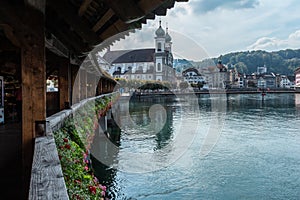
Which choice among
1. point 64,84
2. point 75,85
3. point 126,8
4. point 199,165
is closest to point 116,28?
point 126,8

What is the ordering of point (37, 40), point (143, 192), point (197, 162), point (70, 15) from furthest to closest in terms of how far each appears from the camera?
point (197, 162)
point (143, 192)
point (70, 15)
point (37, 40)

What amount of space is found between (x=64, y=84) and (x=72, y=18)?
9.42 ft

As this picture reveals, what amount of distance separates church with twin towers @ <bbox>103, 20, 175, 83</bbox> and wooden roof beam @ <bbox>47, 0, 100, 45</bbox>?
87065 mm

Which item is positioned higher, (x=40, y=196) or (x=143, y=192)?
(x=40, y=196)

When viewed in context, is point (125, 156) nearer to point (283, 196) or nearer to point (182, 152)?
point (182, 152)

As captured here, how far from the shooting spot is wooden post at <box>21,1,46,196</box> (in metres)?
3.47

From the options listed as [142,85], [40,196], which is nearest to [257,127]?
[40,196]

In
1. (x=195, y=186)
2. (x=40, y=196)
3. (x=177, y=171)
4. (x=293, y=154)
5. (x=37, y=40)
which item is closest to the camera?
(x=40, y=196)

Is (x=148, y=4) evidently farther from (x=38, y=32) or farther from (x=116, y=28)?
(x=38, y=32)

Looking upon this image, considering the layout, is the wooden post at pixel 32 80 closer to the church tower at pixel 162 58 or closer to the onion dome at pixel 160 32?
the church tower at pixel 162 58

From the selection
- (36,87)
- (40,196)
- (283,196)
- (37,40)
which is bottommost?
(283,196)

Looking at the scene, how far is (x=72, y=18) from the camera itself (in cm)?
458

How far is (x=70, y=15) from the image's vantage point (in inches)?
180

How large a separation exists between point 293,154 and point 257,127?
837cm
